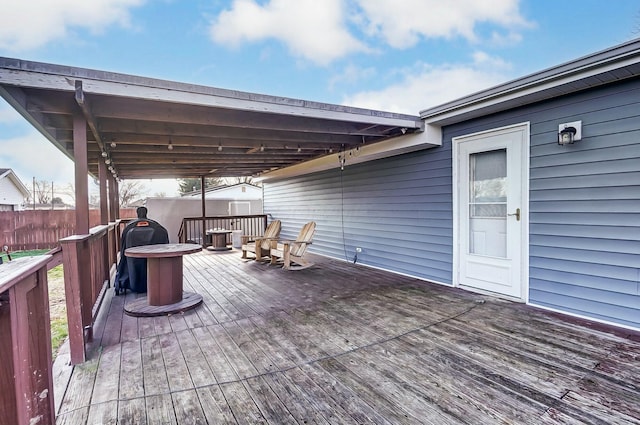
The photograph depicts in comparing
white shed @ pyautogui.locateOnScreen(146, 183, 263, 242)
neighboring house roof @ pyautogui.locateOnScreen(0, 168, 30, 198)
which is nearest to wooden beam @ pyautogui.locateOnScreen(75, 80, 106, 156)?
white shed @ pyautogui.locateOnScreen(146, 183, 263, 242)

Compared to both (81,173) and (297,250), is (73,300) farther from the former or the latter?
(297,250)

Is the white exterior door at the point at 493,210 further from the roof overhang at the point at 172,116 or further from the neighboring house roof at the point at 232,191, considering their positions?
the neighboring house roof at the point at 232,191

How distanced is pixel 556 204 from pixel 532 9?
6.09 m

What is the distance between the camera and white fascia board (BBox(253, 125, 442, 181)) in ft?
14.7

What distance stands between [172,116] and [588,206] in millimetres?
4331

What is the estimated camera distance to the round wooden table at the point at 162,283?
3.50 metres

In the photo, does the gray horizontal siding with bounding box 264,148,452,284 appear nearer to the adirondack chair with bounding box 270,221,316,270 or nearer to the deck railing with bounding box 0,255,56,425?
the adirondack chair with bounding box 270,221,316,270

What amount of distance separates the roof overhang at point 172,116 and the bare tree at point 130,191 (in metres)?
23.0

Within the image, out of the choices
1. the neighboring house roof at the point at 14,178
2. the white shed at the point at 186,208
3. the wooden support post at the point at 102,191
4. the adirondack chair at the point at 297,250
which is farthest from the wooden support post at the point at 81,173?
the neighboring house roof at the point at 14,178

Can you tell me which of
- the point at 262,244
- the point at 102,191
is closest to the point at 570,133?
the point at 262,244

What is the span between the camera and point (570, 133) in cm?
316

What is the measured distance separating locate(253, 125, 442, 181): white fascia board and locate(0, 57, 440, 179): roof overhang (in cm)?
3

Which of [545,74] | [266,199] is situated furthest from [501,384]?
[266,199]

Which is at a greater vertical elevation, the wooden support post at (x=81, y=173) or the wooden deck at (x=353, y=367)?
the wooden support post at (x=81, y=173)
